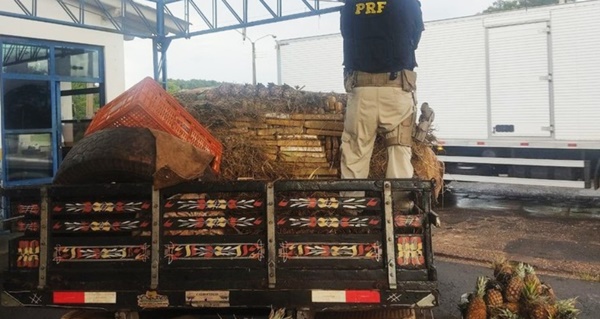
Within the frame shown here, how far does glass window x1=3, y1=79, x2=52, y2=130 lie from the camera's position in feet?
28.5

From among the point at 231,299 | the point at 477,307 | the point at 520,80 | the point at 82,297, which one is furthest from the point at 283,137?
the point at 520,80

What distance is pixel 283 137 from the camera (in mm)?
4383

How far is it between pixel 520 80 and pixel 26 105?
949 cm

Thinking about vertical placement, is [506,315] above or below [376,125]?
below

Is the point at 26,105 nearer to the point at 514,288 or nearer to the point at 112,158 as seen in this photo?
the point at 112,158

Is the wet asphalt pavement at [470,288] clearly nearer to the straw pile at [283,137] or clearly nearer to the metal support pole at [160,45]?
the straw pile at [283,137]

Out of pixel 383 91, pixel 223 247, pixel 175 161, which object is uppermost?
pixel 383 91

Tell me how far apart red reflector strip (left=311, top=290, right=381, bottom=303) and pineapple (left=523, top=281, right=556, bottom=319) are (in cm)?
187

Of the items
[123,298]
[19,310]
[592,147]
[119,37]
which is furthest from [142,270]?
[592,147]

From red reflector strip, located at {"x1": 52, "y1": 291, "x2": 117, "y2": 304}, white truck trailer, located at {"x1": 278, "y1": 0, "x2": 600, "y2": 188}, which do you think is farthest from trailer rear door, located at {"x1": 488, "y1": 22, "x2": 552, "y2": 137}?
red reflector strip, located at {"x1": 52, "y1": 291, "x2": 117, "y2": 304}

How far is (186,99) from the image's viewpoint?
5098 millimetres

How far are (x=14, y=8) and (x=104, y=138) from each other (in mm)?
6934

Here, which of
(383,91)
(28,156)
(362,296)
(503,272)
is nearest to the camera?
(362,296)

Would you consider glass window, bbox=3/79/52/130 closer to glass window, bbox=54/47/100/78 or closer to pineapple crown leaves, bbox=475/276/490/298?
glass window, bbox=54/47/100/78
